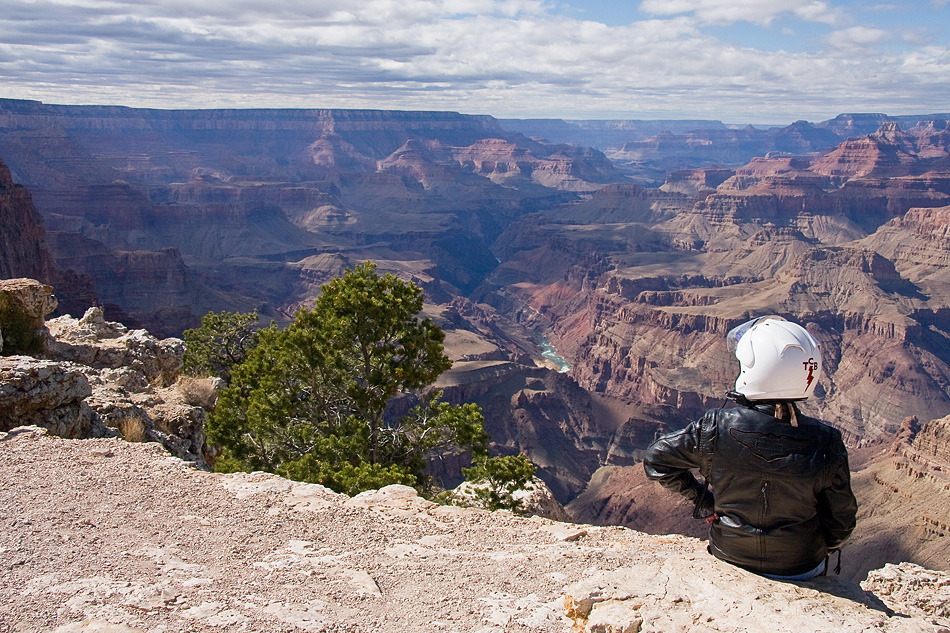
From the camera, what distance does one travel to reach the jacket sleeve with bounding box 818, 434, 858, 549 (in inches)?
247

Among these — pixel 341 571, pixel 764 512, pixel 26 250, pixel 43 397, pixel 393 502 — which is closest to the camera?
pixel 764 512

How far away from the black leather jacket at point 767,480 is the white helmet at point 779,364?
0.21 metres

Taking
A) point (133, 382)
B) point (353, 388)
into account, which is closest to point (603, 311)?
point (133, 382)

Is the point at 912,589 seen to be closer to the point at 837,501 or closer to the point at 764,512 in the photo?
the point at 837,501

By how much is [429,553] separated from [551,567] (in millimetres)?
1551

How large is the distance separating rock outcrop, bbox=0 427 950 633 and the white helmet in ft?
5.88

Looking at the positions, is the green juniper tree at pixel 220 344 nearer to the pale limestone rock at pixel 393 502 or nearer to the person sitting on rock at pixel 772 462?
the pale limestone rock at pixel 393 502

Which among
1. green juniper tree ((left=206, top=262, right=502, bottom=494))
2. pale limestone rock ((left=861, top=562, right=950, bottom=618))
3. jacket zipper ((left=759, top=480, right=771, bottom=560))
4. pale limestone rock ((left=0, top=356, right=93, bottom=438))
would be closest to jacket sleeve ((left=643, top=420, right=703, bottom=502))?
jacket zipper ((left=759, top=480, right=771, bottom=560))

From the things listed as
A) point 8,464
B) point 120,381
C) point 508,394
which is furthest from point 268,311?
point 8,464

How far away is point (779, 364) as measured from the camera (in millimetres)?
6254

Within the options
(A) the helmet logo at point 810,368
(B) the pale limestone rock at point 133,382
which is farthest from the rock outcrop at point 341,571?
(B) the pale limestone rock at point 133,382

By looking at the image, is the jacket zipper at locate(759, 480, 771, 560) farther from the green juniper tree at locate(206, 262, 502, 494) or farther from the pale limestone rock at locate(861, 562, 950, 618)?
the green juniper tree at locate(206, 262, 502, 494)

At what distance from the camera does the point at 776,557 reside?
660 cm

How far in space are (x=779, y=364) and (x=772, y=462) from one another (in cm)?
87
